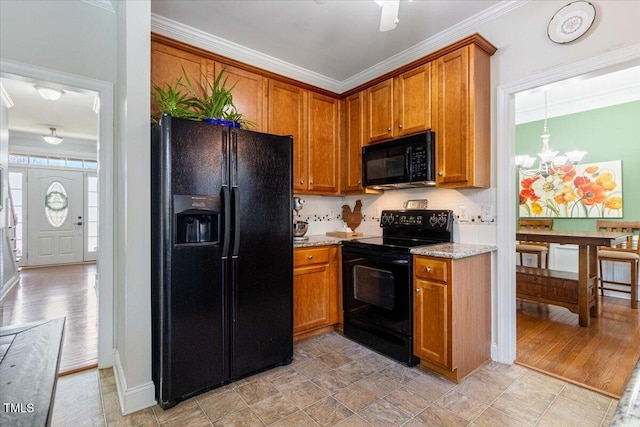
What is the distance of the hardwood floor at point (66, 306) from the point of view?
2.56 metres

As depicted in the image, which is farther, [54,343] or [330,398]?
[330,398]

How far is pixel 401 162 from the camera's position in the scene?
273 cm

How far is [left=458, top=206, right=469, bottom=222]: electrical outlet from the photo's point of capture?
264 cm

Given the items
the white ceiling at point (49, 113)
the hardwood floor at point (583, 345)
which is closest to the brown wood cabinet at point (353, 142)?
the hardwood floor at point (583, 345)

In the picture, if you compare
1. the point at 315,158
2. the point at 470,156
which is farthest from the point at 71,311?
the point at 470,156

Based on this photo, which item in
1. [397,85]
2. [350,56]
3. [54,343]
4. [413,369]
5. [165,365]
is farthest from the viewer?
[350,56]

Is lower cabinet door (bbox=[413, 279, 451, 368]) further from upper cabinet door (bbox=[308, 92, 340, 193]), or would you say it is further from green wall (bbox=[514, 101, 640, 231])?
green wall (bbox=[514, 101, 640, 231])

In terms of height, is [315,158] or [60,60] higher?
[60,60]

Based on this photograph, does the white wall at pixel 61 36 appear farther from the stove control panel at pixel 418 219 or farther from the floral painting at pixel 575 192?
the floral painting at pixel 575 192

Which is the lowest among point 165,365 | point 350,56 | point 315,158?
point 165,365

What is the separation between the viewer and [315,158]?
3232mm

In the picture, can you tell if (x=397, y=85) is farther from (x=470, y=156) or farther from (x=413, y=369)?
(x=413, y=369)

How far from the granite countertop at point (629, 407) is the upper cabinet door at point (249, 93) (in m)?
2.75

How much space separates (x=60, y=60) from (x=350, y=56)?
230 centimetres
